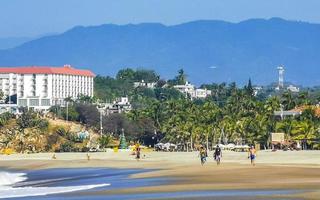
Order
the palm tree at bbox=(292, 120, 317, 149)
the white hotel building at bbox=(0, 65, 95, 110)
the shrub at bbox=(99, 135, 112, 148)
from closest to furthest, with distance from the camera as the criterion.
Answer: the palm tree at bbox=(292, 120, 317, 149) → the shrub at bbox=(99, 135, 112, 148) → the white hotel building at bbox=(0, 65, 95, 110)

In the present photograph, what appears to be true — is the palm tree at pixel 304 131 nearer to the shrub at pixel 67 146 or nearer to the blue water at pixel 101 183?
the shrub at pixel 67 146

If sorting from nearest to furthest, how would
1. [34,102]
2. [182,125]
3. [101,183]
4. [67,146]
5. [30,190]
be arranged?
[30,190], [101,183], [182,125], [67,146], [34,102]

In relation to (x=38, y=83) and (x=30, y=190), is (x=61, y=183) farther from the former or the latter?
(x=38, y=83)

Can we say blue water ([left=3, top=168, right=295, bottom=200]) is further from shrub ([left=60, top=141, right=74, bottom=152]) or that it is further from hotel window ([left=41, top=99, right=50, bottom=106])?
hotel window ([left=41, top=99, right=50, bottom=106])

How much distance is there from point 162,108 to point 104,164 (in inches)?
1872

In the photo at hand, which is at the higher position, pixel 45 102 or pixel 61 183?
pixel 45 102

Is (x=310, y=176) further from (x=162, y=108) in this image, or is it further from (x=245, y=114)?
(x=162, y=108)

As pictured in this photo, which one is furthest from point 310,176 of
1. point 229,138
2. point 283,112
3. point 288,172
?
point 283,112

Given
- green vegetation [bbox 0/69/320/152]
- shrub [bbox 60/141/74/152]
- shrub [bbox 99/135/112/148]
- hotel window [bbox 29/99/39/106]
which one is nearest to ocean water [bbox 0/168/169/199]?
green vegetation [bbox 0/69/320/152]

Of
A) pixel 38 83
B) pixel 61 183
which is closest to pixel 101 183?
pixel 61 183

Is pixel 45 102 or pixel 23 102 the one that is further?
pixel 45 102

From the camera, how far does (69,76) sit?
Answer: 7849 inches

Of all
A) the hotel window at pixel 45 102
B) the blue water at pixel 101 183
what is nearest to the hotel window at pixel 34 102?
the hotel window at pixel 45 102

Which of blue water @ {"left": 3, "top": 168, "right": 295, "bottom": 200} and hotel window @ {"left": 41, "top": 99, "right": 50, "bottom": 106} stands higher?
hotel window @ {"left": 41, "top": 99, "right": 50, "bottom": 106}
